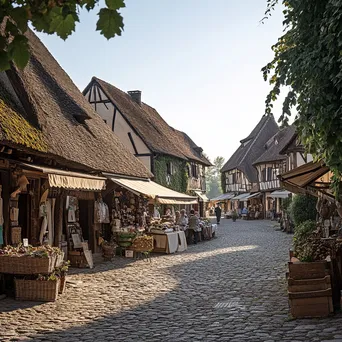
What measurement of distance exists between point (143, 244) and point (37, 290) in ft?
21.7

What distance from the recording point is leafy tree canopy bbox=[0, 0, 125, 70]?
7.95 feet

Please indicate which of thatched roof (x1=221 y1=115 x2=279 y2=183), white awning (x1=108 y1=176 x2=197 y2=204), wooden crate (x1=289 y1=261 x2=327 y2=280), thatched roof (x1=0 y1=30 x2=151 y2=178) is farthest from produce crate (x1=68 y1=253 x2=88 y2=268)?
thatched roof (x1=221 y1=115 x2=279 y2=183)

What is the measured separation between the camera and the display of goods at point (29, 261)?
8.50 m

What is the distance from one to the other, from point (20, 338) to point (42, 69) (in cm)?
1139

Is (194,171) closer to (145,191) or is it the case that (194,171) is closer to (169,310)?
(145,191)

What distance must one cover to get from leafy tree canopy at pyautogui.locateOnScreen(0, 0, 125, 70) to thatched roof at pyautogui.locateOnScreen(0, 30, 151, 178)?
17.9 feet

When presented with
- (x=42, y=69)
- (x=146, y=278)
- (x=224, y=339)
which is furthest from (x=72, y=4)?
(x=42, y=69)

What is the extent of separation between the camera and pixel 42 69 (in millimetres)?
16078

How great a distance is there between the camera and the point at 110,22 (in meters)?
2.42

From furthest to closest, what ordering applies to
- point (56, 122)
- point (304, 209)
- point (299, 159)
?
1. point (299, 159)
2. point (304, 209)
3. point (56, 122)

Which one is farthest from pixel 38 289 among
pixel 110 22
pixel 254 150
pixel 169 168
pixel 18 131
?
pixel 254 150

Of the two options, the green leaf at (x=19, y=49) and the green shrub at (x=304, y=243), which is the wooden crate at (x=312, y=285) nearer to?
the green shrub at (x=304, y=243)

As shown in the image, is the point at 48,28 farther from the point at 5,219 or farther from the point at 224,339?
the point at 5,219

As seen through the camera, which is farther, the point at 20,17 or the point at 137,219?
the point at 137,219
